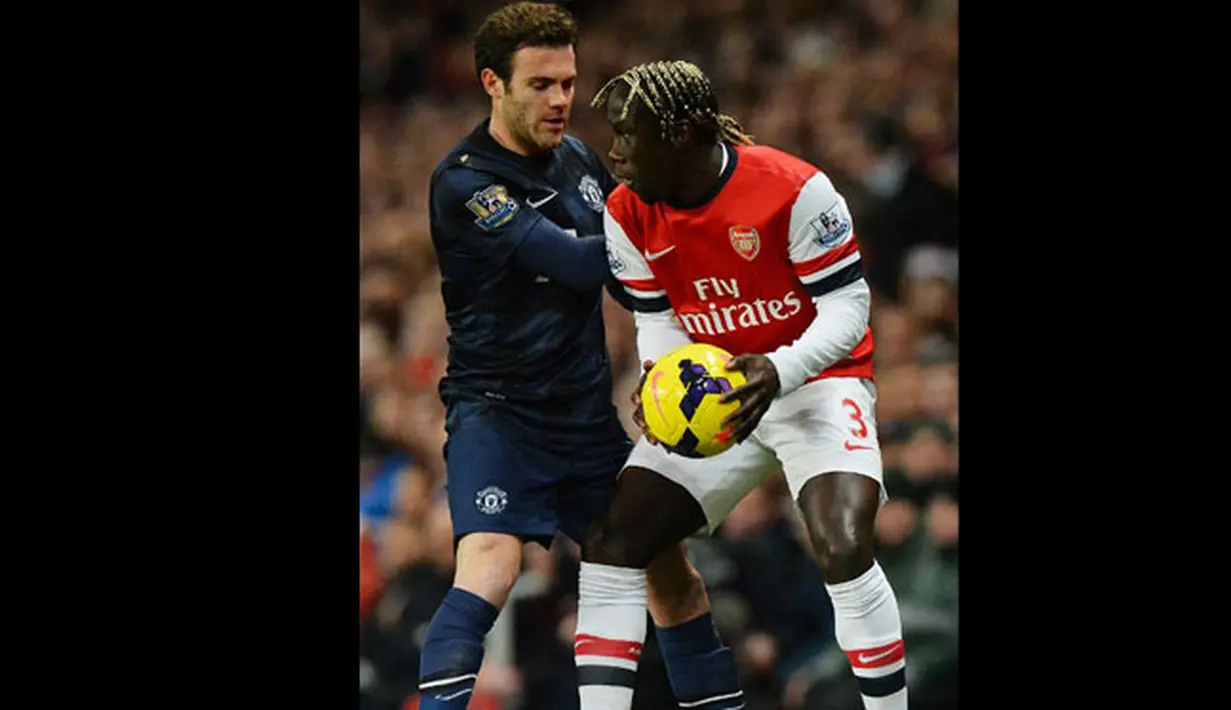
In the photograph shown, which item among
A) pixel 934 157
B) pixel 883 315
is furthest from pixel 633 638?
pixel 934 157

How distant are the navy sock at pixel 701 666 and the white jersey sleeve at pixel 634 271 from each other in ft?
3.28

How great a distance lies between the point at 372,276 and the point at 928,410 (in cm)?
194

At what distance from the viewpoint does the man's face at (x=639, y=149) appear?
5.23 m

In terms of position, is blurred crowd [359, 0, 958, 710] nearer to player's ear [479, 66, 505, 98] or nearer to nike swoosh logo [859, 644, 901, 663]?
player's ear [479, 66, 505, 98]

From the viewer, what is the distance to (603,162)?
5.99 metres

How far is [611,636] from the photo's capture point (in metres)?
5.37

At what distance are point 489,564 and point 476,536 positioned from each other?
4.2 inches

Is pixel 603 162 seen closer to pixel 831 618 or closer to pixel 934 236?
pixel 934 236

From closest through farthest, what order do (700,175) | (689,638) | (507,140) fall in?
(700,175) → (689,638) → (507,140)

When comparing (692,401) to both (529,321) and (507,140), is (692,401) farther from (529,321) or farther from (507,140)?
(507,140)

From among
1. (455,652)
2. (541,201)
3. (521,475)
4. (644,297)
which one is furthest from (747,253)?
(455,652)

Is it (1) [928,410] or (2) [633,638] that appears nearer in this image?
(2) [633,638]

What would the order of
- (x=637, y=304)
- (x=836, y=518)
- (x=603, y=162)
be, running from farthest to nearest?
1. (x=603, y=162)
2. (x=637, y=304)
3. (x=836, y=518)

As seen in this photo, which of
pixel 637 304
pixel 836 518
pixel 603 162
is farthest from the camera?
pixel 603 162
